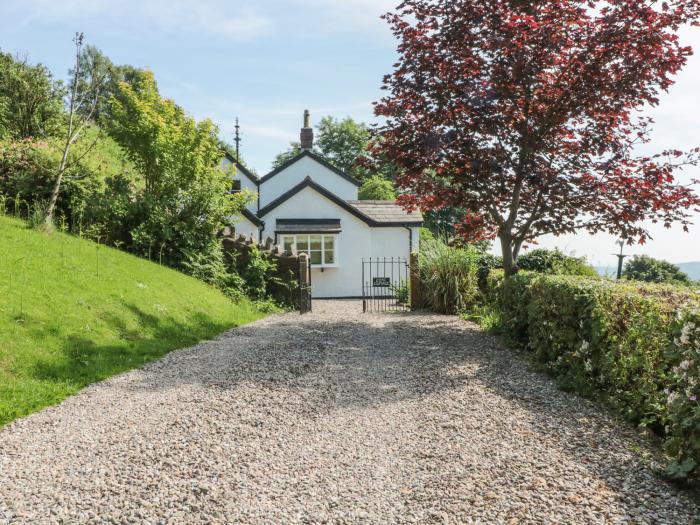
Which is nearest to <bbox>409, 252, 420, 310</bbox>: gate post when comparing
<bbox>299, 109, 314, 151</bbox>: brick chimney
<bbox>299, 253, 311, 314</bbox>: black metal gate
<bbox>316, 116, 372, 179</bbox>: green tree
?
<bbox>299, 253, 311, 314</bbox>: black metal gate

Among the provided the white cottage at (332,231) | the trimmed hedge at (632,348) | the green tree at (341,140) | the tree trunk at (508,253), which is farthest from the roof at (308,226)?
the green tree at (341,140)

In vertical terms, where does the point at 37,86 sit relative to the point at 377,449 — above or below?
above

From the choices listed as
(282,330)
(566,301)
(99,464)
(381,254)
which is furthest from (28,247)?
(381,254)

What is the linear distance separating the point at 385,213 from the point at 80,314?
17.5 meters

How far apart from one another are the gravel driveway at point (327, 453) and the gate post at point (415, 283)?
760cm

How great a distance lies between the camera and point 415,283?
1484cm

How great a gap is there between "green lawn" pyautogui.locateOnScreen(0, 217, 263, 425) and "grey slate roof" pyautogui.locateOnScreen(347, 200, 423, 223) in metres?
11.8

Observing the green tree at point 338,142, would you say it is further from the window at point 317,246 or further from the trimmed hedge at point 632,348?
the trimmed hedge at point 632,348

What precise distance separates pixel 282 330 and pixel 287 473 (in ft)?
22.0

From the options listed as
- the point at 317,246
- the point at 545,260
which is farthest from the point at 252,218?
the point at 545,260

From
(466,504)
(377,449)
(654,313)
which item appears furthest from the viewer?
(654,313)

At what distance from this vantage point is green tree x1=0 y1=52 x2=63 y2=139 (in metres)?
18.7

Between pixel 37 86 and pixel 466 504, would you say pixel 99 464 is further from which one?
pixel 37 86

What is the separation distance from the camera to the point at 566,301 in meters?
6.90
